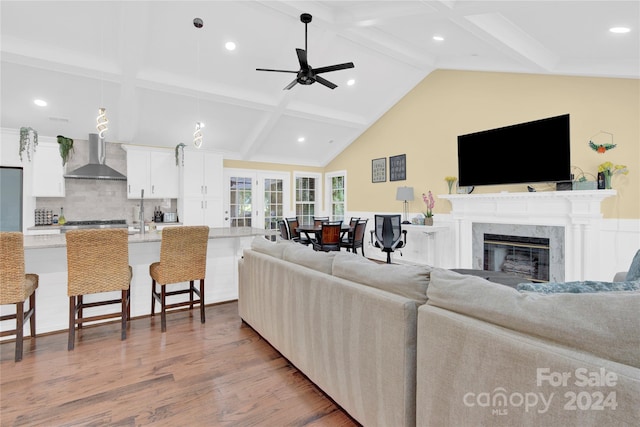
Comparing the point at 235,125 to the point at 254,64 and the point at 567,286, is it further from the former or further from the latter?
the point at 567,286

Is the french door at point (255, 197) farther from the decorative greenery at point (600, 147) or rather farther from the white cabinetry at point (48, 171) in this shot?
the decorative greenery at point (600, 147)

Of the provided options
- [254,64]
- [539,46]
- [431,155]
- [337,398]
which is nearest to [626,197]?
[539,46]

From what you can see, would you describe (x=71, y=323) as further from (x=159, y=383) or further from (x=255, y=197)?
(x=255, y=197)

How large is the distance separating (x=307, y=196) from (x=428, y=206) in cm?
365

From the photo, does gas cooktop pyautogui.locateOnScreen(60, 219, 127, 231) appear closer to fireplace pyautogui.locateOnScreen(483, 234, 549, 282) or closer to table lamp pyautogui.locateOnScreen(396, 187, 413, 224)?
table lamp pyautogui.locateOnScreen(396, 187, 413, 224)

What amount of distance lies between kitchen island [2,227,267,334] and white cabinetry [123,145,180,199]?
2851 millimetres

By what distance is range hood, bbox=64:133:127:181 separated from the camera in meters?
5.33

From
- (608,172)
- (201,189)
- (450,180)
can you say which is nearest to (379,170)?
(450,180)

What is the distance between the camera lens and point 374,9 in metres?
4.01

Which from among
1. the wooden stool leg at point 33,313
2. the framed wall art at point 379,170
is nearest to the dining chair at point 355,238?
the framed wall art at point 379,170

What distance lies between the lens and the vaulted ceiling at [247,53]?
11.9ft

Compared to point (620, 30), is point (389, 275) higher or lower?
lower

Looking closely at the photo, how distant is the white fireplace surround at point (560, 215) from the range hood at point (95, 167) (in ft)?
19.7

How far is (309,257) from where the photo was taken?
2164mm
